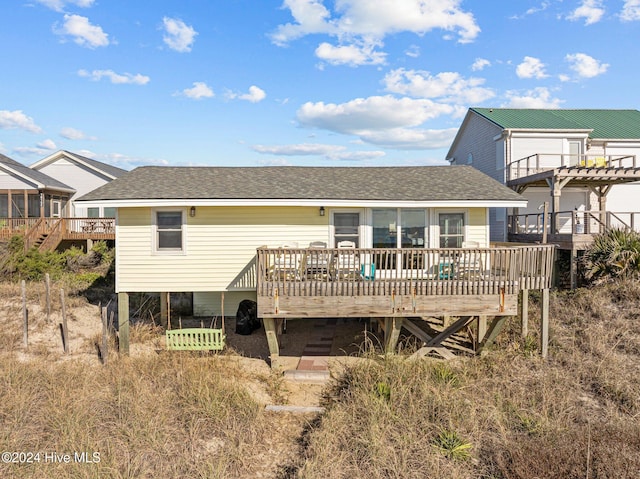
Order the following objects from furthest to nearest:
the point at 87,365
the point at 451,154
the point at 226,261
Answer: the point at 451,154, the point at 226,261, the point at 87,365

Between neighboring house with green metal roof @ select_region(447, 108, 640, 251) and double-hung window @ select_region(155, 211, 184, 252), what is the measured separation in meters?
14.3

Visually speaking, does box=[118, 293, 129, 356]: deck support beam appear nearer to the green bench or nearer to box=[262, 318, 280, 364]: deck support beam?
the green bench

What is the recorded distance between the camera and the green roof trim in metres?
21.6

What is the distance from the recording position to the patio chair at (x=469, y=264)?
957cm

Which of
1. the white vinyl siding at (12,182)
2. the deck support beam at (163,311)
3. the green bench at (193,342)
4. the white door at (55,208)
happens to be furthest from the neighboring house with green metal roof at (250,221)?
the white door at (55,208)

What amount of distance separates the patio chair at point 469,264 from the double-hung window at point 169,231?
7357mm

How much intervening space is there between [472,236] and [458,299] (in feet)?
9.90

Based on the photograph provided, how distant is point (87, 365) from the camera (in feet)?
33.9

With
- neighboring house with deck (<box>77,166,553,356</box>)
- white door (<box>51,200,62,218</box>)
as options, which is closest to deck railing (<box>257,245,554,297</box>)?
neighboring house with deck (<box>77,166,553,356</box>)

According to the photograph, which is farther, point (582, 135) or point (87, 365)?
point (582, 135)

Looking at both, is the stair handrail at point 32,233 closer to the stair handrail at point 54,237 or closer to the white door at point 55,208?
the stair handrail at point 54,237

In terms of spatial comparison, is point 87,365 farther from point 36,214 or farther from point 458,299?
point 36,214

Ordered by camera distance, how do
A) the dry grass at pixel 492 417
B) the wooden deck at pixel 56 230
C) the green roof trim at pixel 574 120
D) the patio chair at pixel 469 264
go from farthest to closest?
the green roof trim at pixel 574 120
the wooden deck at pixel 56 230
the patio chair at pixel 469 264
the dry grass at pixel 492 417

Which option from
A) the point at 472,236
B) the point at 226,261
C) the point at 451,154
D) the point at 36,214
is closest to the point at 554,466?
the point at 472,236
